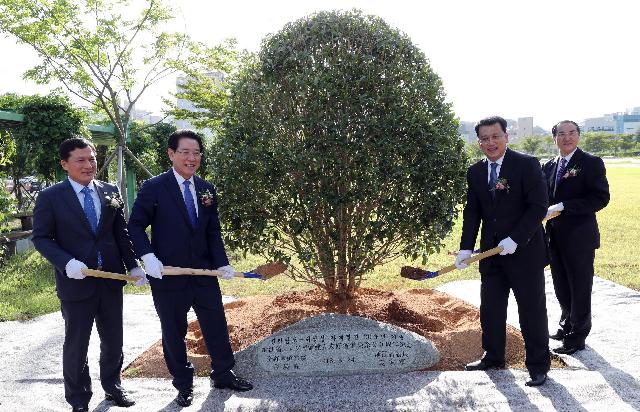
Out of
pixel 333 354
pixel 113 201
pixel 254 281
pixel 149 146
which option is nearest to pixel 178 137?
pixel 113 201

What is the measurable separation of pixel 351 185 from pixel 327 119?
0.64 metres

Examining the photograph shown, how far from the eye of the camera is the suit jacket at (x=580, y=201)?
5.23 meters

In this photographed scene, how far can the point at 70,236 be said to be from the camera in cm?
A: 407

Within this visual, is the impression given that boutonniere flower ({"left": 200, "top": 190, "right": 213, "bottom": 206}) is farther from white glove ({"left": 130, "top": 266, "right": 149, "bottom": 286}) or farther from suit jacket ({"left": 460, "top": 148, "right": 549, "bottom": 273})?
suit jacket ({"left": 460, "top": 148, "right": 549, "bottom": 273})

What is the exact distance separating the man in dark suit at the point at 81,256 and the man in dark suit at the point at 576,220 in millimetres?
4118

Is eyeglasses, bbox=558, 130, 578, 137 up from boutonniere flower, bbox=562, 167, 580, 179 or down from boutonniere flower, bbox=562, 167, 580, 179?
up

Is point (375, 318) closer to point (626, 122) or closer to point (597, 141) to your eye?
point (597, 141)

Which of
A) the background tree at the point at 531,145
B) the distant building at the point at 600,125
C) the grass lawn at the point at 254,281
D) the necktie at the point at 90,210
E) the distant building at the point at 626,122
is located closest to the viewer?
the necktie at the point at 90,210

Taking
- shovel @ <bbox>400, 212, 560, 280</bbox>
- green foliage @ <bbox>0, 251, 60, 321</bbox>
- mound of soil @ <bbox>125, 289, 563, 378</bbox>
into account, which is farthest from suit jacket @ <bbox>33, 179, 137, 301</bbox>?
green foliage @ <bbox>0, 251, 60, 321</bbox>

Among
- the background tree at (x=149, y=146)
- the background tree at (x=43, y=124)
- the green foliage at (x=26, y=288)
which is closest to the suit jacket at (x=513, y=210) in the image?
the green foliage at (x=26, y=288)

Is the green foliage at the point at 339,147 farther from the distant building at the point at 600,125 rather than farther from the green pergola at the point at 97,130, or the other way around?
the distant building at the point at 600,125

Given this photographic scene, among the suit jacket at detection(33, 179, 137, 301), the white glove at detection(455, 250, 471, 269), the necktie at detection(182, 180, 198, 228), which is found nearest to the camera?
the suit jacket at detection(33, 179, 137, 301)

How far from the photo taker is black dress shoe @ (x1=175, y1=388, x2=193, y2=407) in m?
4.19

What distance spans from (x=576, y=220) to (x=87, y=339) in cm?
461
